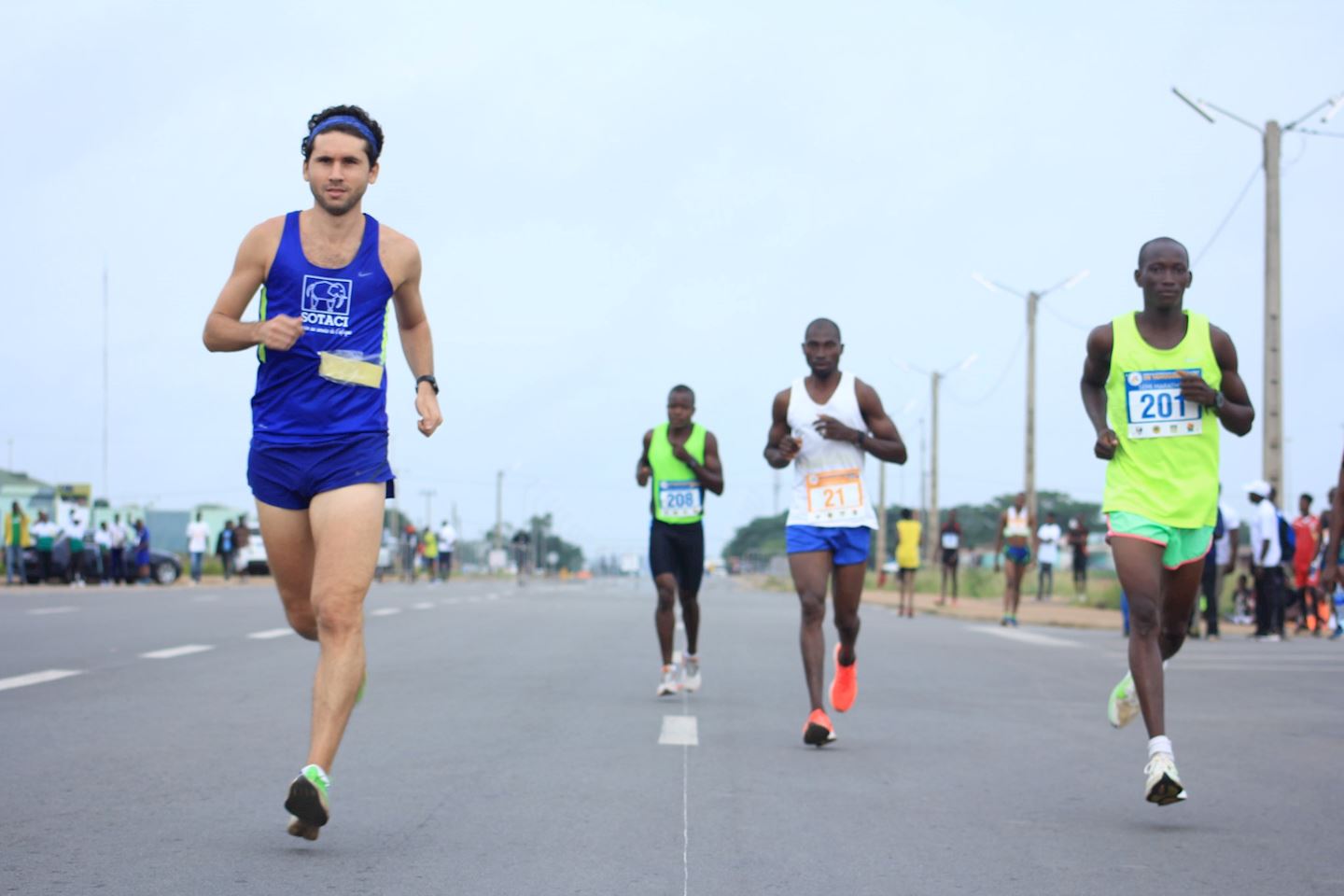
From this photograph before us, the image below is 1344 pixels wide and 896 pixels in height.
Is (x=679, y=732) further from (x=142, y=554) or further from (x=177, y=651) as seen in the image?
(x=142, y=554)

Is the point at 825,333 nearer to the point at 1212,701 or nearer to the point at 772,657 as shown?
the point at 1212,701

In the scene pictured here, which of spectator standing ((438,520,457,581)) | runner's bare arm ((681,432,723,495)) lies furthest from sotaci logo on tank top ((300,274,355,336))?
spectator standing ((438,520,457,581))

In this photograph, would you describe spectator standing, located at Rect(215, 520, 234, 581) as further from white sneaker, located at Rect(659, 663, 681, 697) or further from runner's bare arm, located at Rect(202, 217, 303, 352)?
runner's bare arm, located at Rect(202, 217, 303, 352)

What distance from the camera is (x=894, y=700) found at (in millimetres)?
12062

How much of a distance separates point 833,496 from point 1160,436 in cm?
250

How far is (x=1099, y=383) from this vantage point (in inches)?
301

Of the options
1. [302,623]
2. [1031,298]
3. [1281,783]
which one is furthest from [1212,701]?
[1031,298]

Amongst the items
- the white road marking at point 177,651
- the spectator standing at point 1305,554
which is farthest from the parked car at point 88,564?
the spectator standing at point 1305,554

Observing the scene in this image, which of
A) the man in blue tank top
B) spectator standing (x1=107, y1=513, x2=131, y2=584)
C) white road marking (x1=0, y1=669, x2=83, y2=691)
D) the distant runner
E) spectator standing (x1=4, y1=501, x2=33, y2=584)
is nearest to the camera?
the man in blue tank top

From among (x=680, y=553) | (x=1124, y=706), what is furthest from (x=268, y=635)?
(x=1124, y=706)

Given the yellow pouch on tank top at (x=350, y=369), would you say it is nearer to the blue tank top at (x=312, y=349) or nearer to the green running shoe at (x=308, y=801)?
the blue tank top at (x=312, y=349)

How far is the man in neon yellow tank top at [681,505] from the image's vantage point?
12250 millimetres

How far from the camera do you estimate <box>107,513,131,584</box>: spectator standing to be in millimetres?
40156

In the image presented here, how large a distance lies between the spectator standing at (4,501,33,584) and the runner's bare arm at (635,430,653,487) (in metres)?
26.2
